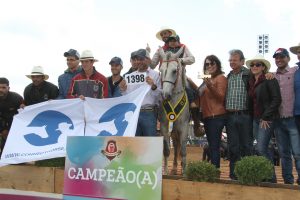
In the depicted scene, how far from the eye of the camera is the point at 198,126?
8047 millimetres

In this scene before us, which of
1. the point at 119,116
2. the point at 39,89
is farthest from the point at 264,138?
the point at 39,89

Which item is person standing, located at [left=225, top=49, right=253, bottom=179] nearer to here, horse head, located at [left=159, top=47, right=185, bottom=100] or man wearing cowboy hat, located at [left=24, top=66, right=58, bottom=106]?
horse head, located at [left=159, top=47, right=185, bottom=100]

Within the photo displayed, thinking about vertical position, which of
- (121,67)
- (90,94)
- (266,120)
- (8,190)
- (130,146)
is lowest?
(8,190)

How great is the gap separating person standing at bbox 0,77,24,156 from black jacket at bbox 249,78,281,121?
13.5 ft

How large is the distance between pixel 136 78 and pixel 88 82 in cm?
80

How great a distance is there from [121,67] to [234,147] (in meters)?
2.35

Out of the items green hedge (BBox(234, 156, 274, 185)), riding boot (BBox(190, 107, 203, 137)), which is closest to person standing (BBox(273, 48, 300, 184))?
green hedge (BBox(234, 156, 274, 185))

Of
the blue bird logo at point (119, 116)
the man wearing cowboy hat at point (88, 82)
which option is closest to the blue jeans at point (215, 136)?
the blue bird logo at point (119, 116)

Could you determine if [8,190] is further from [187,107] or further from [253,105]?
[253,105]

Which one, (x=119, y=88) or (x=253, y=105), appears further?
(x=119, y=88)

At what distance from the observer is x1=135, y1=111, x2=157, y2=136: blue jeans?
6953mm

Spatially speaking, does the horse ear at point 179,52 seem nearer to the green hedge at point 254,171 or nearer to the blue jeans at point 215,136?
the blue jeans at point 215,136

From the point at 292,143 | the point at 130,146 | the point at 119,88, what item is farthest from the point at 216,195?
the point at 119,88

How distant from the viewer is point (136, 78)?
7.18 metres
